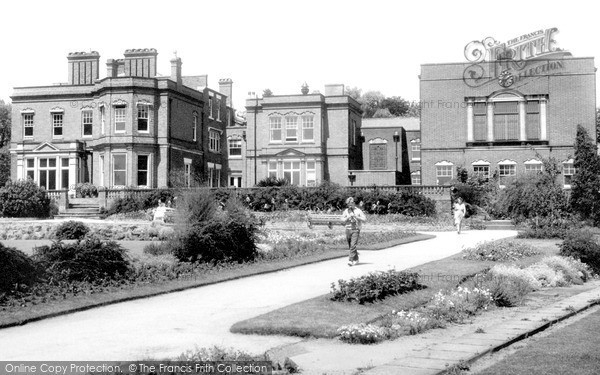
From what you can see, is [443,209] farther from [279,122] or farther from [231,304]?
[231,304]

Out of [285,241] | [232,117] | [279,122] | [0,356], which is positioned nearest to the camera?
[0,356]

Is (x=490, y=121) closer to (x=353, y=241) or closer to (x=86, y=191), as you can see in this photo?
(x=86, y=191)

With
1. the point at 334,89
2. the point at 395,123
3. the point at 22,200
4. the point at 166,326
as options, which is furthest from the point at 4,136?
the point at 166,326

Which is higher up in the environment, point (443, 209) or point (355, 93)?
point (355, 93)

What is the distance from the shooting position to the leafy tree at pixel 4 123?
85.8 m

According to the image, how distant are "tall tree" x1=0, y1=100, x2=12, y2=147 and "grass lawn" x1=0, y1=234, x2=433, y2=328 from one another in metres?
76.4

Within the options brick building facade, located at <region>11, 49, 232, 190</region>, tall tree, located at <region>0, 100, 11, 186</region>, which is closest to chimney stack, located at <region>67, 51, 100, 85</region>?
brick building facade, located at <region>11, 49, 232, 190</region>

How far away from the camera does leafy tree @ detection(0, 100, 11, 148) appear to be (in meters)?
85.8

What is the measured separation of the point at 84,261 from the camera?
13945mm

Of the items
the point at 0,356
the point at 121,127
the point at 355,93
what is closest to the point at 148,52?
the point at 121,127

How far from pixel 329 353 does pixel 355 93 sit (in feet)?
315

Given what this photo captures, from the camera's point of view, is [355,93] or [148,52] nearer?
[148,52]

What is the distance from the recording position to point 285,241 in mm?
23812

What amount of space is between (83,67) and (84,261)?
146 feet
